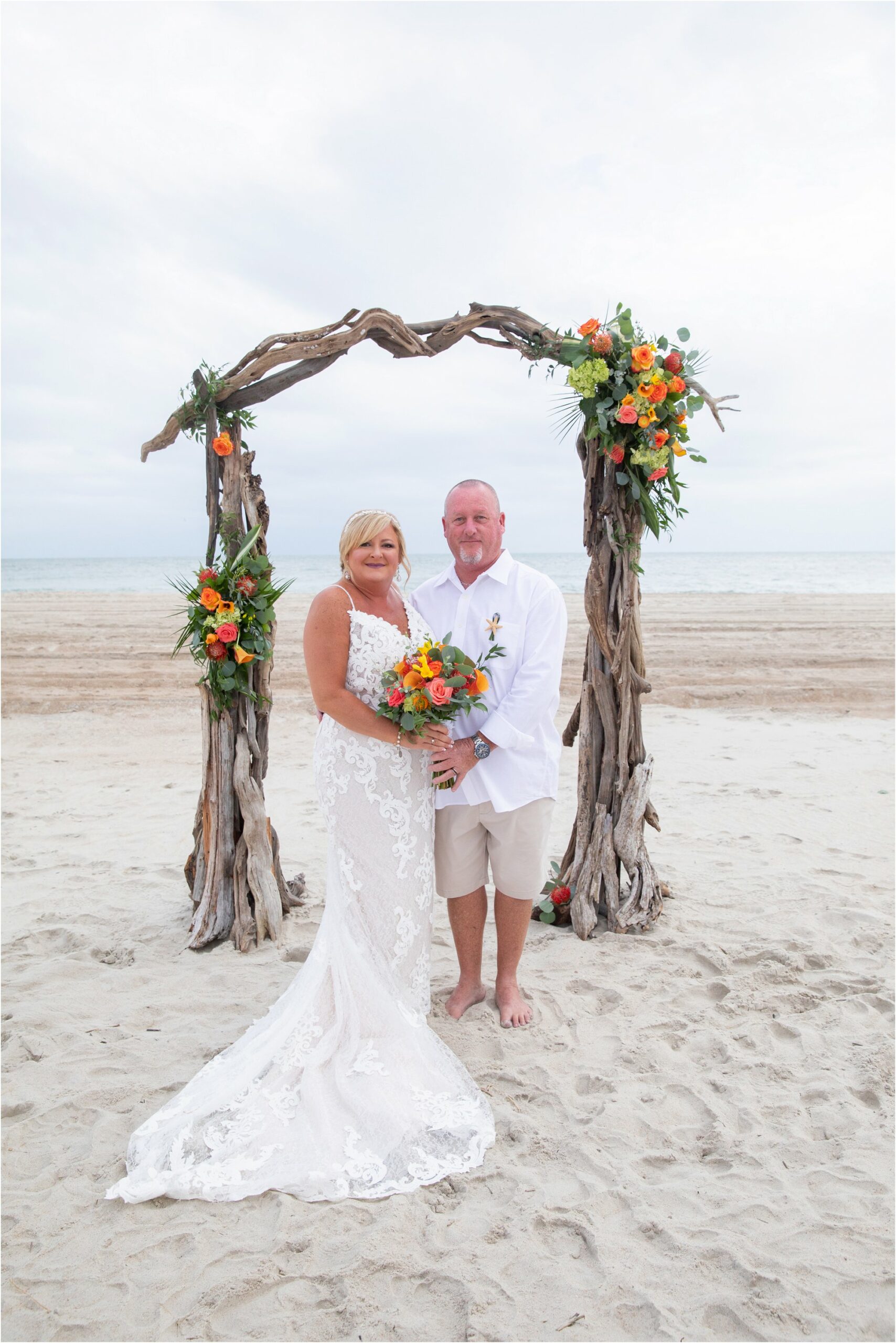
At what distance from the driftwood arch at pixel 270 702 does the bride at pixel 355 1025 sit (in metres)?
1.12

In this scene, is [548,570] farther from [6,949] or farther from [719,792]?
[6,949]

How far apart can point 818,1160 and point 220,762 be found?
302 cm

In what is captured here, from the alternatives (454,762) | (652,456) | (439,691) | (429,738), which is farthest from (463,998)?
(652,456)

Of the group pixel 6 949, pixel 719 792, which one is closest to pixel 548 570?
pixel 719 792

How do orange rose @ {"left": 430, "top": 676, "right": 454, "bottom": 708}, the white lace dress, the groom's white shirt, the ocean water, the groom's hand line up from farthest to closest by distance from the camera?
the ocean water
the groom's white shirt
the groom's hand
orange rose @ {"left": 430, "top": 676, "right": 454, "bottom": 708}
the white lace dress

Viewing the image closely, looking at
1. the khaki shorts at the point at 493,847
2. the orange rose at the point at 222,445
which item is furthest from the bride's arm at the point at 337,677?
the orange rose at the point at 222,445

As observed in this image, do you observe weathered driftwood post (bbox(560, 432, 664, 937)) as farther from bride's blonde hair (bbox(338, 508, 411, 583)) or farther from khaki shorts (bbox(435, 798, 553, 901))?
bride's blonde hair (bbox(338, 508, 411, 583))

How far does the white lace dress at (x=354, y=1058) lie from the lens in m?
2.60

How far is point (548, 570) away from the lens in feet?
152

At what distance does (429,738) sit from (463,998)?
1.27 m

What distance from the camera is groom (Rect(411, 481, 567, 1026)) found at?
3.45m

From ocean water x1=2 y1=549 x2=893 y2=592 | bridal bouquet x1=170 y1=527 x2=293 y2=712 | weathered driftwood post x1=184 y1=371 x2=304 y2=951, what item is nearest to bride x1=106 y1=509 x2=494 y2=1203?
bridal bouquet x1=170 y1=527 x2=293 y2=712

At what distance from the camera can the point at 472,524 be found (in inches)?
137

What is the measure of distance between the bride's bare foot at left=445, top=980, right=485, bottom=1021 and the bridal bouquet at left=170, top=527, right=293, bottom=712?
1.68 meters
